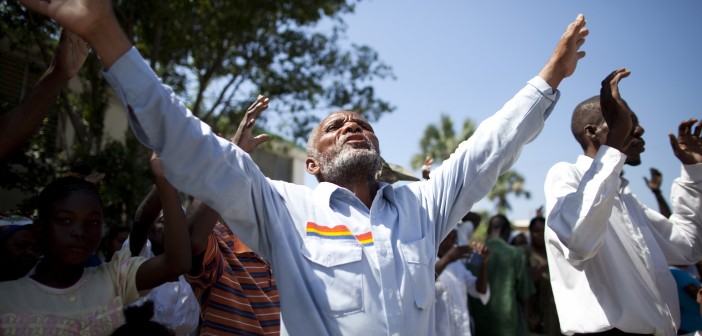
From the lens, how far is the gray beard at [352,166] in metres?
2.61

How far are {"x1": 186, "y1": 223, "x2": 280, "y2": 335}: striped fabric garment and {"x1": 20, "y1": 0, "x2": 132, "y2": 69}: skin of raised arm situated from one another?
1259mm

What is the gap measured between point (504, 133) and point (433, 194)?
1.33 feet

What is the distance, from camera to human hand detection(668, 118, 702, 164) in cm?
351

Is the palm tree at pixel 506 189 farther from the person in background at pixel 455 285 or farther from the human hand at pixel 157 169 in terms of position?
the human hand at pixel 157 169

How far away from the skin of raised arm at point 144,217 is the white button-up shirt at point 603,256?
6.77 feet

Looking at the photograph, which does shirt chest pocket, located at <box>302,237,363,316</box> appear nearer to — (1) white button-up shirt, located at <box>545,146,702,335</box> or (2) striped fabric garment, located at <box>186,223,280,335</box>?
(2) striped fabric garment, located at <box>186,223,280,335</box>

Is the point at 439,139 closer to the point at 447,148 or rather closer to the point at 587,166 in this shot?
the point at 447,148

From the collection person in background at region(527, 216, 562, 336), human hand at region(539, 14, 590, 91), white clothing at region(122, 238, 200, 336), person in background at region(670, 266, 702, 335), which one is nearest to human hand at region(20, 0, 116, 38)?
human hand at region(539, 14, 590, 91)

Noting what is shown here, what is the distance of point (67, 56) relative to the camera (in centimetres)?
237

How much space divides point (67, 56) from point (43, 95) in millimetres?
193

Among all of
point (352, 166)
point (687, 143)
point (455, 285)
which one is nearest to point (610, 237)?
point (687, 143)

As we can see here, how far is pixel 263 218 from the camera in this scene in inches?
85.7

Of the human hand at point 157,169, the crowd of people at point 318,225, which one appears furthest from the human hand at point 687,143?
the human hand at point 157,169

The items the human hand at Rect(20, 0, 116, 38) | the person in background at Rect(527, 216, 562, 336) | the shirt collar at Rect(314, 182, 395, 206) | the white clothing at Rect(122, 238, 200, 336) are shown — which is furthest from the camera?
the person in background at Rect(527, 216, 562, 336)
